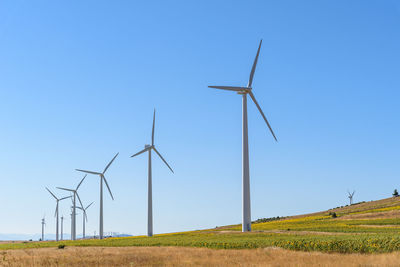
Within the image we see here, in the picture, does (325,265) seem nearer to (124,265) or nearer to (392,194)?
(124,265)

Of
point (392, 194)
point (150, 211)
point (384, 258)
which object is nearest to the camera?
point (384, 258)

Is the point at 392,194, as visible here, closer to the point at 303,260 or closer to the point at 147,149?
the point at 147,149

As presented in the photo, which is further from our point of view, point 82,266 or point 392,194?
point 392,194

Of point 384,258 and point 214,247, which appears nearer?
point 384,258

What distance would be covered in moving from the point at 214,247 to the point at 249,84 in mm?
42328

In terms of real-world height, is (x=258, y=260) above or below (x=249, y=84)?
below

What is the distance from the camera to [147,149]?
105m

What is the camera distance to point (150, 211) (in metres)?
96.2


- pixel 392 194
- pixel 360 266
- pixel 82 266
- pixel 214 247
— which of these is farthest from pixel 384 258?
pixel 392 194

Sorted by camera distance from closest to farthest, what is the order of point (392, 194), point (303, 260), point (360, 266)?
point (360, 266) → point (303, 260) → point (392, 194)

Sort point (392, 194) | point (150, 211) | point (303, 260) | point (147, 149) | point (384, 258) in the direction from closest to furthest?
point (384, 258) → point (303, 260) → point (150, 211) → point (147, 149) → point (392, 194)

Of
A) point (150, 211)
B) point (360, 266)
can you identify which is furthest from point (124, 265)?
point (150, 211)

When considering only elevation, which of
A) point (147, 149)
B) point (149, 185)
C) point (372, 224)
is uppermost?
point (147, 149)

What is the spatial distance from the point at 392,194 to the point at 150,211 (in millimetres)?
115424
